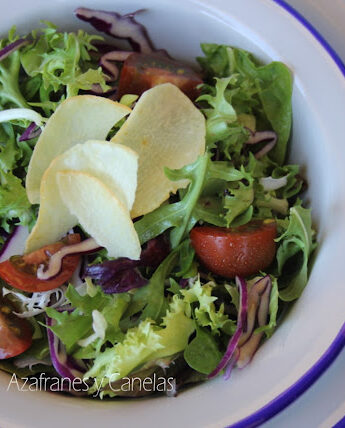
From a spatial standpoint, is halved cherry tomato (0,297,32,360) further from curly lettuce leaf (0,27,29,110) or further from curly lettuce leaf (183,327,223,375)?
curly lettuce leaf (0,27,29,110)

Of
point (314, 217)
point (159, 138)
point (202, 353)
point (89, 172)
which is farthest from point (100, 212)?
point (314, 217)

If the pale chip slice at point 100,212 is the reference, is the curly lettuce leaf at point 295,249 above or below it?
above

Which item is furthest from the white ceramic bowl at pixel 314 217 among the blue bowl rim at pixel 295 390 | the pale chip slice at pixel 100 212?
the pale chip slice at pixel 100 212

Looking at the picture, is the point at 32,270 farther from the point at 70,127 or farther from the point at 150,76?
the point at 150,76

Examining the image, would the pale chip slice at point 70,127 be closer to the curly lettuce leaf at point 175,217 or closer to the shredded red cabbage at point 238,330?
the curly lettuce leaf at point 175,217

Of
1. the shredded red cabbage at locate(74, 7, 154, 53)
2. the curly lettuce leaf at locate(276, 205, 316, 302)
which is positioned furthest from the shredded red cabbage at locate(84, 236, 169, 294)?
the shredded red cabbage at locate(74, 7, 154, 53)

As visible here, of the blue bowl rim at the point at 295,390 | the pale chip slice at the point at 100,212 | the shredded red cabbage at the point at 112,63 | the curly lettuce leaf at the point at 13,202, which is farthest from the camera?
the shredded red cabbage at the point at 112,63

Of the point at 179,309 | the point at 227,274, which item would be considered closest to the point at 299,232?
the point at 227,274
